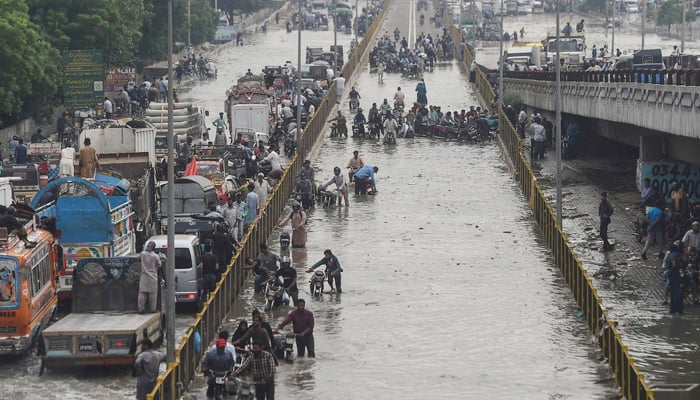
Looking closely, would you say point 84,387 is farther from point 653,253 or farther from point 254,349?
point 653,253

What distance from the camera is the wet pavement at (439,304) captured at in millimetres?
26453

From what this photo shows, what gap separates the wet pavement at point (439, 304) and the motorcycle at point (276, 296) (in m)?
0.26

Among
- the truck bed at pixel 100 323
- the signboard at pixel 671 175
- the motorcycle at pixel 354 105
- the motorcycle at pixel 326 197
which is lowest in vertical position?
the truck bed at pixel 100 323

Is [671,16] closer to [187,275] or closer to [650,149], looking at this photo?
[650,149]

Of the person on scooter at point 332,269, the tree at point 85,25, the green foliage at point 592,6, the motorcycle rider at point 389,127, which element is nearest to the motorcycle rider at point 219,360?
the person on scooter at point 332,269

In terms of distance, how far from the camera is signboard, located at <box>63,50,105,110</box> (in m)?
61.0

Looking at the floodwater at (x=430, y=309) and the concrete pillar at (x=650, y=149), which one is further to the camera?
the concrete pillar at (x=650, y=149)

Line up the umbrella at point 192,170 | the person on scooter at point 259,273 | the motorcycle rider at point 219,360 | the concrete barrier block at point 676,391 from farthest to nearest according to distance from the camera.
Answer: the umbrella at point 192,170
the person on scooter at point 259,273
the motorcycle rider at point 219,360
the concrete barrier block at point 676,391

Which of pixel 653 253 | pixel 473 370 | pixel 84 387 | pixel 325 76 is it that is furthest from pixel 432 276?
pixel 325 76

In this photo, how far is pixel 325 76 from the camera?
82750 mm

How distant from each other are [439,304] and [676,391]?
9.41 metres

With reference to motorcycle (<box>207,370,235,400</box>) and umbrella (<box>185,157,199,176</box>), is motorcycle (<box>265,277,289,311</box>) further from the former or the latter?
A: umbrella (<box>185,157,199,176</box>)

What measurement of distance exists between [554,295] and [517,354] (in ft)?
17.7

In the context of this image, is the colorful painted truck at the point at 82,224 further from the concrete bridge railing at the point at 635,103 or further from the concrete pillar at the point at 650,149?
the concrete pillar at the point at 650,149
